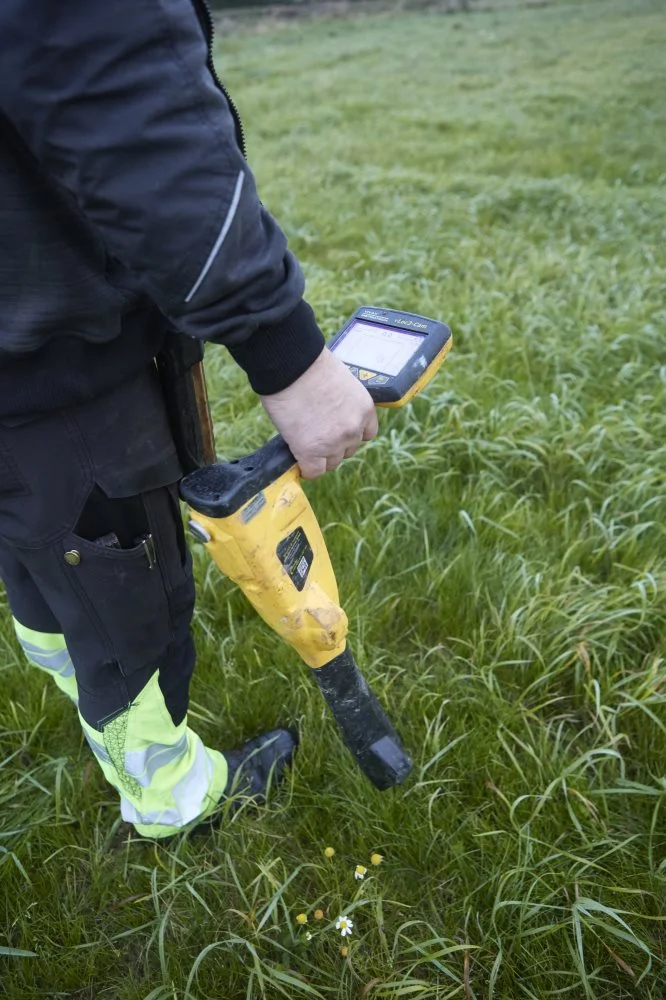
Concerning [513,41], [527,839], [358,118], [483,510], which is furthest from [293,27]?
[527,839]

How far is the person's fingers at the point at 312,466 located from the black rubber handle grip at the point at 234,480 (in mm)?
23

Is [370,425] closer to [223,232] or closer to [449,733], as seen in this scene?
[223,232]

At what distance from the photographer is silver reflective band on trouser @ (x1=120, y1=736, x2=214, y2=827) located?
1.56m

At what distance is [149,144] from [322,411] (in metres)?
0.46

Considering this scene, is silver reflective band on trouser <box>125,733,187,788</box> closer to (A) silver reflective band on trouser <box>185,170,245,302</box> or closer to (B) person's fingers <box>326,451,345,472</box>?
(B) person's fingers <box>326,451,345,472</box>

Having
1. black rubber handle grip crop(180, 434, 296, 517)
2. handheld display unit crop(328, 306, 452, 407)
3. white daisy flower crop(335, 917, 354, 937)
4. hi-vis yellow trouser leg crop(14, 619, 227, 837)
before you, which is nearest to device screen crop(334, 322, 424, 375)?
handheld display unit crop(328, 306, 452, 407)

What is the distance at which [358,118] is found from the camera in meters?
8.27

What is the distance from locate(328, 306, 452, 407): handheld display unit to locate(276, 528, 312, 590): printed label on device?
11.0 inches

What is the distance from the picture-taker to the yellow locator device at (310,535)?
1247mm

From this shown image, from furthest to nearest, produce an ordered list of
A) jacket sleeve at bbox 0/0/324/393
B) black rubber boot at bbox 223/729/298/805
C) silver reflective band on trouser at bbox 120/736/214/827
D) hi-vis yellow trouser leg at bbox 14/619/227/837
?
1. black rubber boot at bbox 223/729/298/805
2. silver reflective band on trouser at bbox 120/736/214/827
3. hi-vis yellow trouser leg at bbox 14/619/227/837
4. jacket sleeve at bbox 0/0/324/393

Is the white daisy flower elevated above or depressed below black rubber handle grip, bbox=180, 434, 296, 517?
below

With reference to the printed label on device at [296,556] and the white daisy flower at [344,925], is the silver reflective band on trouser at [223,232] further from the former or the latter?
the white daisy flower at [344,925]

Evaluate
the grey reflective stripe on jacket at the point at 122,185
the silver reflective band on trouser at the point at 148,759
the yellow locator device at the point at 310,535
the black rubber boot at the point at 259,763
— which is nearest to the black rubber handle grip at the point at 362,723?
the yellow locator device at the point at 310,535

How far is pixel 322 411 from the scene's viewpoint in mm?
1197
